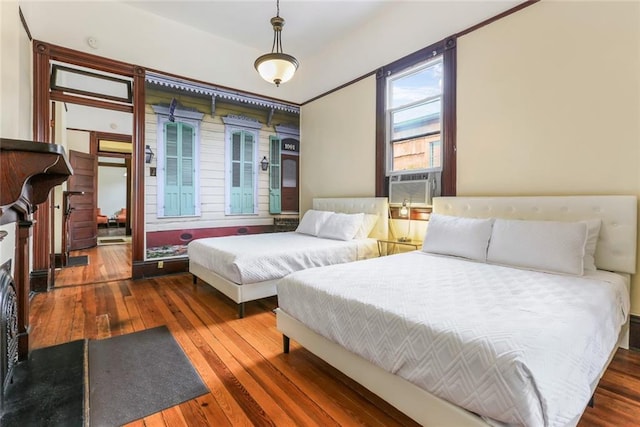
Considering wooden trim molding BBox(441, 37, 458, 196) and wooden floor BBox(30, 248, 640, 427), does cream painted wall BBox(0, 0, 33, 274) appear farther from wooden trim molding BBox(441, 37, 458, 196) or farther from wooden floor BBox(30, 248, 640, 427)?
wooden trim molding BBox(441, 37, 458, 196)

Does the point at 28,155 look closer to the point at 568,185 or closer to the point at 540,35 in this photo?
the point at 568,185

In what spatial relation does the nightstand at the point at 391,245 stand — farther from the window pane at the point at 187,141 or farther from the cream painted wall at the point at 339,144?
the window pane at the point at 187,141

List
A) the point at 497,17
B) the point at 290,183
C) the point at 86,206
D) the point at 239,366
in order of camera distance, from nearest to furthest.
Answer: the point at 239,366, the point at 497,17, the point at 290,183, the point at 86,206

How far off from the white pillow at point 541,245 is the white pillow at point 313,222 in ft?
7.58

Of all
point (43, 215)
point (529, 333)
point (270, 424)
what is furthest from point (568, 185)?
point (43, 215)

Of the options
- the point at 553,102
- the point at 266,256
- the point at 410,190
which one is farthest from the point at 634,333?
the point at 266,256

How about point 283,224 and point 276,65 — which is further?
point 283,224

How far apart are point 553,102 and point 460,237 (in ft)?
4.69

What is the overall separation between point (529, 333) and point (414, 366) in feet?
1.58

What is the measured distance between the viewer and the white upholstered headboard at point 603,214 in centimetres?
223

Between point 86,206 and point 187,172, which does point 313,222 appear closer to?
point 187,172

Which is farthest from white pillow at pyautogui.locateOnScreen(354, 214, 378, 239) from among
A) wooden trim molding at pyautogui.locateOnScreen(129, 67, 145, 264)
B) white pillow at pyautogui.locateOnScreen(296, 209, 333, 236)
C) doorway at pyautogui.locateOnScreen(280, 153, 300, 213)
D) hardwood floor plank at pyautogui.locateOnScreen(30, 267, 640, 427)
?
wooden trim molding at pyautogui.locateOnScreen(129, 67, 145, 264)

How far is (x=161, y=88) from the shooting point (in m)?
4.32

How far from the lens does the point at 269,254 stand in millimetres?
3092
